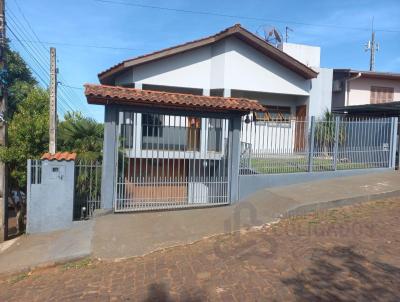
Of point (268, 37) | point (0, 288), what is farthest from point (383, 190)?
point (268, 37)

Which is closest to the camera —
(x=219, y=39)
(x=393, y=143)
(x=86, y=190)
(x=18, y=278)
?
(x=18, y=278)

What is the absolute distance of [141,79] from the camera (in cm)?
1263

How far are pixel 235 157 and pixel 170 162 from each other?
1572mm

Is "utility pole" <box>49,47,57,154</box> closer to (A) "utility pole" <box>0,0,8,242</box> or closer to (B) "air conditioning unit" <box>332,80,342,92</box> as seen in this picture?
(A) "utility pole" <box>0,0,8,242</box>

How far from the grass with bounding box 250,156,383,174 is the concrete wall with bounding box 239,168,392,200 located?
15cm

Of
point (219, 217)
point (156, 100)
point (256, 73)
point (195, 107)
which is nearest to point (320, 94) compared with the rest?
point (256, 73)

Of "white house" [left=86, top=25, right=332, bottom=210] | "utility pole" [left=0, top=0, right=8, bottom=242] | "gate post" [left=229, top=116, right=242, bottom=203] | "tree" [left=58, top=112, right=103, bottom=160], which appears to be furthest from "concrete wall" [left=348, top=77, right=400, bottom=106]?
"utility pole" [left=0, top=0, right=8, bottom=242]

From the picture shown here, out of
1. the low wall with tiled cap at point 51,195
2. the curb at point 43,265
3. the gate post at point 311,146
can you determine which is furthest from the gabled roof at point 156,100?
the curb at point 43,265

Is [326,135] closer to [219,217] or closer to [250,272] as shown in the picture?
[219,217]

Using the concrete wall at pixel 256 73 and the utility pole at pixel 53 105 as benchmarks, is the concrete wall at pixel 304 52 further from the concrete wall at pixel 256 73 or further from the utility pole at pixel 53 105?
the utility pole at pixel 53 105

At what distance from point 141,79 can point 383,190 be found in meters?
8.39

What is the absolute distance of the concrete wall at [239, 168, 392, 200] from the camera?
8.91 meters

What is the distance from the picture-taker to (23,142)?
922 cm

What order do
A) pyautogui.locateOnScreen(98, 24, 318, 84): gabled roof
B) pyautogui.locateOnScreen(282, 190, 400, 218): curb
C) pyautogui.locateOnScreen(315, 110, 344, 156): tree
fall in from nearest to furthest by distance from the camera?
1. pyautogui.locateOnScreen(282, 190, 400, 218): curb
2. pyautogui.locateOnScreen(315, 110, 344, 156): tree
3. pyautogui.locateOnScreen(98, 24, 318, 84): gabled roof
